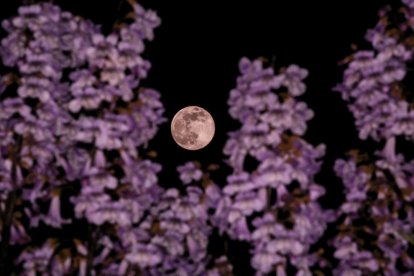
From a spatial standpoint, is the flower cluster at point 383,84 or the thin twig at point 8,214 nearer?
the thin twig at point 8,214

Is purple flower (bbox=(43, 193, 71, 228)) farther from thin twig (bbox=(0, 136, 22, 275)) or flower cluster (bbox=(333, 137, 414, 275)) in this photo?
flower cluster (bbox=(333, 137, 414, 275))

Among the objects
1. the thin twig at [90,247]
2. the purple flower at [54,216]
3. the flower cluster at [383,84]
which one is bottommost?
the thin twig at [90,247]

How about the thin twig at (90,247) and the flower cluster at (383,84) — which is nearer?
the thin twig at (90,247)

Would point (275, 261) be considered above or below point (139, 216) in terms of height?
below

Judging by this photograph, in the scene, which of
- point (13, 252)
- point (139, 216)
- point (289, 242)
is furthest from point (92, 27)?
point (289, 242)

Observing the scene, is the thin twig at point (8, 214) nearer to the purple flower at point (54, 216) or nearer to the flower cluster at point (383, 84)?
the purple flower at point (54, 216)

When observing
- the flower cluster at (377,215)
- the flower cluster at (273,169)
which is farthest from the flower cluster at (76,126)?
the flower cluster at (377,215)

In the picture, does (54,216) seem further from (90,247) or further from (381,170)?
(381,170)

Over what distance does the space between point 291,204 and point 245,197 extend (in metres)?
0.60

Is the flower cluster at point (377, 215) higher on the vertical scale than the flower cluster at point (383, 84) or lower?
lower

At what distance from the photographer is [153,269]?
29.1ft

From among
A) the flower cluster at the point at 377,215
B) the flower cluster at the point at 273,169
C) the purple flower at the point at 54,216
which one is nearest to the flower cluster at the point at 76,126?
the purple flower at the point at 54,216

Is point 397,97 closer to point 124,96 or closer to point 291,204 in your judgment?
point 291,204

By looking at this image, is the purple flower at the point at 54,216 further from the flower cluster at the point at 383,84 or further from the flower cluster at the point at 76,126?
the flower cluster at the point at 383,84
